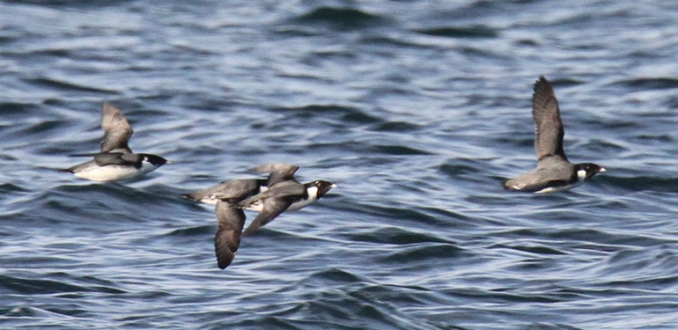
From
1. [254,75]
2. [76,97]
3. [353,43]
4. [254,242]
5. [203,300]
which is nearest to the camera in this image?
[203,300]

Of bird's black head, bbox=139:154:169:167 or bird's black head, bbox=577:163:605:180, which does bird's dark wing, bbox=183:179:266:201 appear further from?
bird's black head, bbox=577:163:605:180

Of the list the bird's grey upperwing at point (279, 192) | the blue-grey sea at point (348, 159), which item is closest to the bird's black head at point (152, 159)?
the blue-grey sea at point (348, 159)

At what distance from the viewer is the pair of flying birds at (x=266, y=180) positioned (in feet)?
38.5

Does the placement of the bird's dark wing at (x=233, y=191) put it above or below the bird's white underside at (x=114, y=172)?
above

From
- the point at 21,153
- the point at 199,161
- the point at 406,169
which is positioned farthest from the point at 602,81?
the point at 21,153

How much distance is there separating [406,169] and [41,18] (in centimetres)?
1175

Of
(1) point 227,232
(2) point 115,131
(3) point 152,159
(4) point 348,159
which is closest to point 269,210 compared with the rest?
(1) point 227,232

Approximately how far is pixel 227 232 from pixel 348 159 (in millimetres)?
7354

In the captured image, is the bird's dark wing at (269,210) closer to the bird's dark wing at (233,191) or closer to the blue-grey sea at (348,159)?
the bird's dark wing at (233,191)

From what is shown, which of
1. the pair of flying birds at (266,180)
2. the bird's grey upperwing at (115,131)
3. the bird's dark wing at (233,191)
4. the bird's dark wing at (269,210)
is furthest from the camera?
the bird's grey upperwing at (115,131)

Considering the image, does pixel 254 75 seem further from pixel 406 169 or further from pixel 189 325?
pixel 189 325

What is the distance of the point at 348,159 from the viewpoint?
19.0m

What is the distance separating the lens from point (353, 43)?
27016 mm

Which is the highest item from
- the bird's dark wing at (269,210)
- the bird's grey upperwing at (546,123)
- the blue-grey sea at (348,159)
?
the bird's grey upperwing at (546,123)
